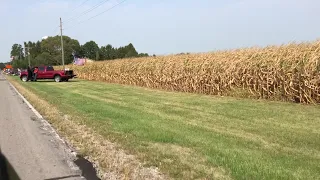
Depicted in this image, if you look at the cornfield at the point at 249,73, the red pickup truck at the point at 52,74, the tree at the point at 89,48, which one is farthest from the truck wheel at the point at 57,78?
the tree at the point at 89,48

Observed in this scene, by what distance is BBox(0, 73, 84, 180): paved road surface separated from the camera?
6.15 metres

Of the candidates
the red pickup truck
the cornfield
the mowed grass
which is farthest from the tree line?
the mowed grass

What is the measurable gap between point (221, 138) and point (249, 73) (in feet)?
31.3

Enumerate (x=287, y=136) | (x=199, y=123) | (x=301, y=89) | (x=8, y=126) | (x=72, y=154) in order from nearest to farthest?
(x=72, y=154) < (x=287, y=136) < (x=199, y=123) < (x=8, y=126) < (x=301, y=89)

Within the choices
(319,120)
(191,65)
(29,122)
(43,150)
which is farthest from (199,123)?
(191,65)

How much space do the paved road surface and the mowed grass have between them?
1169 millimetres

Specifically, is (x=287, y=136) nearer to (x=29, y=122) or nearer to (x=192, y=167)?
(x=192, y=167)

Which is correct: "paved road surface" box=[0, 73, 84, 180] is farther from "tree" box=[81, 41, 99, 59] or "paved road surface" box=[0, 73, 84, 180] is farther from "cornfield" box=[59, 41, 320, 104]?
"tree" box=[81, 41, 99, 59]

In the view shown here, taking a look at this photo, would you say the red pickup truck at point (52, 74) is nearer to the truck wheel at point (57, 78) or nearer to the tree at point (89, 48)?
the truck wheel at point (57, 78)

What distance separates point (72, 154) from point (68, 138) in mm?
1555

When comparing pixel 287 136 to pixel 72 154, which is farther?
pixel 287 136

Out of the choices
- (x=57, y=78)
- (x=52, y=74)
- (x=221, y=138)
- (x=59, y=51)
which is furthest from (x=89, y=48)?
(x=221, y=138)

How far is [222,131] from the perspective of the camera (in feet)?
28.8

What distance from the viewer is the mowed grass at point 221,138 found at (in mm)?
5656
